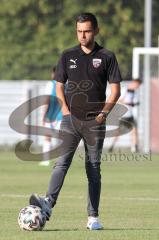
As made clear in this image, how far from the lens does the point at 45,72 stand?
37.7m

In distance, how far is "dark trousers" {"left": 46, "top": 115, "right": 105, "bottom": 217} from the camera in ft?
38.1

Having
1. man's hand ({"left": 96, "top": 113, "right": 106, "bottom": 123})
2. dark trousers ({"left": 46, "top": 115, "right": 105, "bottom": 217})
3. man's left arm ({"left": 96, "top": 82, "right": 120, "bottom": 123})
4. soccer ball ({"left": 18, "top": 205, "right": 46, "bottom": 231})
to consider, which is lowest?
soccer ball ({"left": 18, "top": 205, "right": 46, "bottom": 231})

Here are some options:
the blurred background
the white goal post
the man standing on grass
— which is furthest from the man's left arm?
the blurred background

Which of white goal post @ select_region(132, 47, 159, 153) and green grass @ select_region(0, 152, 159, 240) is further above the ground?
green grass @ select_region(0, 152, 159, 240)

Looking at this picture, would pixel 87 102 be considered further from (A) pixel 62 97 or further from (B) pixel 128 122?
(B) pixel 128 122

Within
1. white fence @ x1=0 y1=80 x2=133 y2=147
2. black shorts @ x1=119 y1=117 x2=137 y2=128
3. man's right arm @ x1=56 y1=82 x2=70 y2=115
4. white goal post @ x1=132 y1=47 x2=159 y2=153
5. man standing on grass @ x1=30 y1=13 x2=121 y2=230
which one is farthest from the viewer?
white fence @ x1=0 y1=80 x2=133 y2=147

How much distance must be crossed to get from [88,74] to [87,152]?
915 millimetres

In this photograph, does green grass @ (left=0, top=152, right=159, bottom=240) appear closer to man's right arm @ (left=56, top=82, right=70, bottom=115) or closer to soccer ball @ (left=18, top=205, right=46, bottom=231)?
soccer ball @ (left=18, top=205, right=46, bottom=231)

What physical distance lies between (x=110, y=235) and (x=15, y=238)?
3.55 ft

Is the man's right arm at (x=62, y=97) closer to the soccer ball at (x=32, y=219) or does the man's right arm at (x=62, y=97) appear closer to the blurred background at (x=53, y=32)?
the soccer ball at (x=32, y=219)

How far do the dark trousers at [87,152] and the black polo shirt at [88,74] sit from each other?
0.39 ft

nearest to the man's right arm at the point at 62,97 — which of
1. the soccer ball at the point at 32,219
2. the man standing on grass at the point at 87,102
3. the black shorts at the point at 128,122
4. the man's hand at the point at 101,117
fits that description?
the man standing on grass at the point at 87,102

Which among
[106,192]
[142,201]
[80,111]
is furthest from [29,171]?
[80,111]

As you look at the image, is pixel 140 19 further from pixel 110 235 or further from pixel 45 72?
pixel 110 235
